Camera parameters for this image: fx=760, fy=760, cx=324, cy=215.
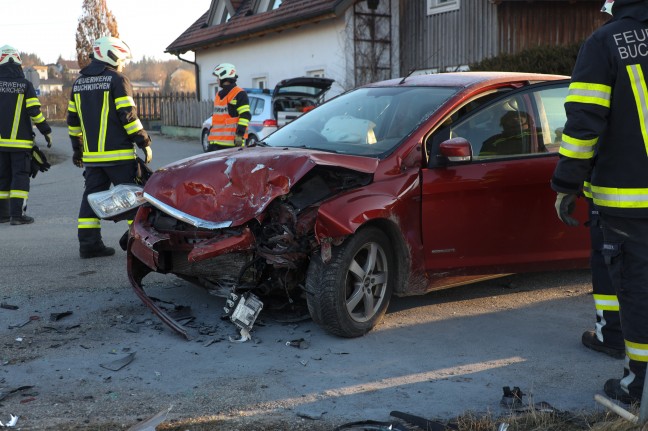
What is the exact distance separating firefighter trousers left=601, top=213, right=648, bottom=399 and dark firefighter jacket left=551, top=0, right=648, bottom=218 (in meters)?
0.07

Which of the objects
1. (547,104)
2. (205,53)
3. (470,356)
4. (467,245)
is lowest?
(470,356)

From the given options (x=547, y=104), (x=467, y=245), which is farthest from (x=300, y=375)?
(x=547, y=104)

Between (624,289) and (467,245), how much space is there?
70.0 inches

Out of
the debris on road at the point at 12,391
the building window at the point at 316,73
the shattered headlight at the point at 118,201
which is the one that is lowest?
the debris on road at the point at 12,391

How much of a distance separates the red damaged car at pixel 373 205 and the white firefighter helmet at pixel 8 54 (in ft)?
16.6

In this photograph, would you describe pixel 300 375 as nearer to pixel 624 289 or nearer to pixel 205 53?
pixel 624 289

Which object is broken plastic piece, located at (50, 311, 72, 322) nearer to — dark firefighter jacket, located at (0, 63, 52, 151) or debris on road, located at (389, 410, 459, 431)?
debris on road, located at (389, 410, 459, 431)

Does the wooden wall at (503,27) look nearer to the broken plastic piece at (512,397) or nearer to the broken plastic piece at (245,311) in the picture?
the broken plastic piece at (245,311)

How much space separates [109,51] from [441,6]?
13.5 m

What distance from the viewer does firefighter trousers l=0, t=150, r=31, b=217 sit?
960 centimetres

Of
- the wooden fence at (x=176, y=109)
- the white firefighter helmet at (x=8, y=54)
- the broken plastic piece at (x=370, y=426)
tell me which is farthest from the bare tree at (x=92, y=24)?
the broken plastic piece at (x=370, y=426)

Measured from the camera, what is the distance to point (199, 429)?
3541 millimetres

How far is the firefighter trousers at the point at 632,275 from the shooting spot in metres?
3.54

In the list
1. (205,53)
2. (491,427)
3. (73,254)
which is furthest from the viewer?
(205,53)
